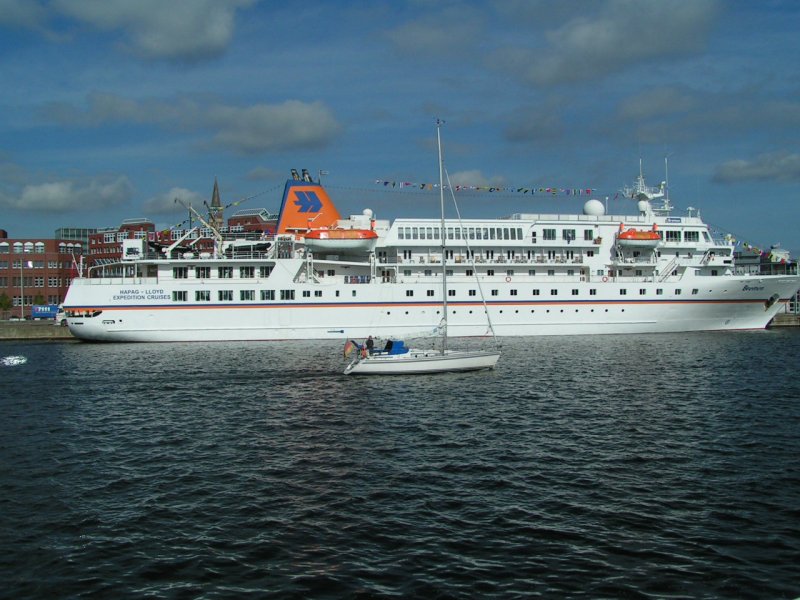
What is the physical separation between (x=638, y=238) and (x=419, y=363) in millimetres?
30347

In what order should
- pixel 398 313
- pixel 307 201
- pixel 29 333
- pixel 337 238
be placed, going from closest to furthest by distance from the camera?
pixel 398 313, pixel 337 238, pixel 307 201, pixel 29 333

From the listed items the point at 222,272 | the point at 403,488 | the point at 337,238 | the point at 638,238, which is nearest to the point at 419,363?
the point at 403,488

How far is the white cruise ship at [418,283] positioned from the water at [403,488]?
19.7m

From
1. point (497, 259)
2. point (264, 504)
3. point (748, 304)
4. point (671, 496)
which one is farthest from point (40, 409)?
point (748, 304)

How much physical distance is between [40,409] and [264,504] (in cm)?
1597

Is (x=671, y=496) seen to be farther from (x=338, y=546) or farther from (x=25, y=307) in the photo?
(x=25, y=307)

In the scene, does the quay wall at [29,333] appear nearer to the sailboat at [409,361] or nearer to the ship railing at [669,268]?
the sailboat at [409,361]

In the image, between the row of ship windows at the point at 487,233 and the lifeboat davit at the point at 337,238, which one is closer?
the lifeboat davit at the point at 337,238

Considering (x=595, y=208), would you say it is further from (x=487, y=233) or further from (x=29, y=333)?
(x=29, y=333)

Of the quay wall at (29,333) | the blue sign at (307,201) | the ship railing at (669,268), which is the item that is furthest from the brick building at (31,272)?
the ship railing at (669,268)

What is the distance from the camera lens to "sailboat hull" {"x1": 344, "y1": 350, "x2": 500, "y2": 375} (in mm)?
34062

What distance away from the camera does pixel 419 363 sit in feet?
113

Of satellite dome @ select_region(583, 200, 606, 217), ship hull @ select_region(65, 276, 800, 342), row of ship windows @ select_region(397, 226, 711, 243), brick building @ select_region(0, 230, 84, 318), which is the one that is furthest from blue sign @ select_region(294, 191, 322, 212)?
brick building @ select_region(0, 230, 84, 318)

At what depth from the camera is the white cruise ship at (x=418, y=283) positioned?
170ft
